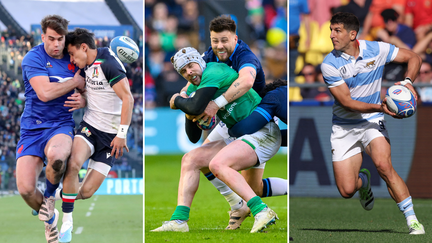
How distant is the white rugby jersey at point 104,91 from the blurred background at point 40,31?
5838 millimetres

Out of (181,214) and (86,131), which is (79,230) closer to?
(86,131)

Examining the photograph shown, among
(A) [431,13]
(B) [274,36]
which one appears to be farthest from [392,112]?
(B) [274,36]

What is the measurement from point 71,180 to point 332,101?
5.31m

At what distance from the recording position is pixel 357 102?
5.19m

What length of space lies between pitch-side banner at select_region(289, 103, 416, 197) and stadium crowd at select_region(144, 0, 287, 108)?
7.48 meters

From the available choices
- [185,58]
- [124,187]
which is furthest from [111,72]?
[124,187]

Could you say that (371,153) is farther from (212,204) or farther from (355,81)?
(212,204)

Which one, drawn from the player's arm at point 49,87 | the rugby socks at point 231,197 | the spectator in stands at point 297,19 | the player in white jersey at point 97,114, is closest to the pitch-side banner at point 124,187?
the spectator in stands at point 297,19

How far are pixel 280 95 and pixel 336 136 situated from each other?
3.43ft

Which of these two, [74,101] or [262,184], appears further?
[262,184]

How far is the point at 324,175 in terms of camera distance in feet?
29.2

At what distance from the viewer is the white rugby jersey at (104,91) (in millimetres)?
4973

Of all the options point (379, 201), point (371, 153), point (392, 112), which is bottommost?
point (379, 201)

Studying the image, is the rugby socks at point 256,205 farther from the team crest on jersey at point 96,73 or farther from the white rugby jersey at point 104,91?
the team crest on jersey at point 96,73
